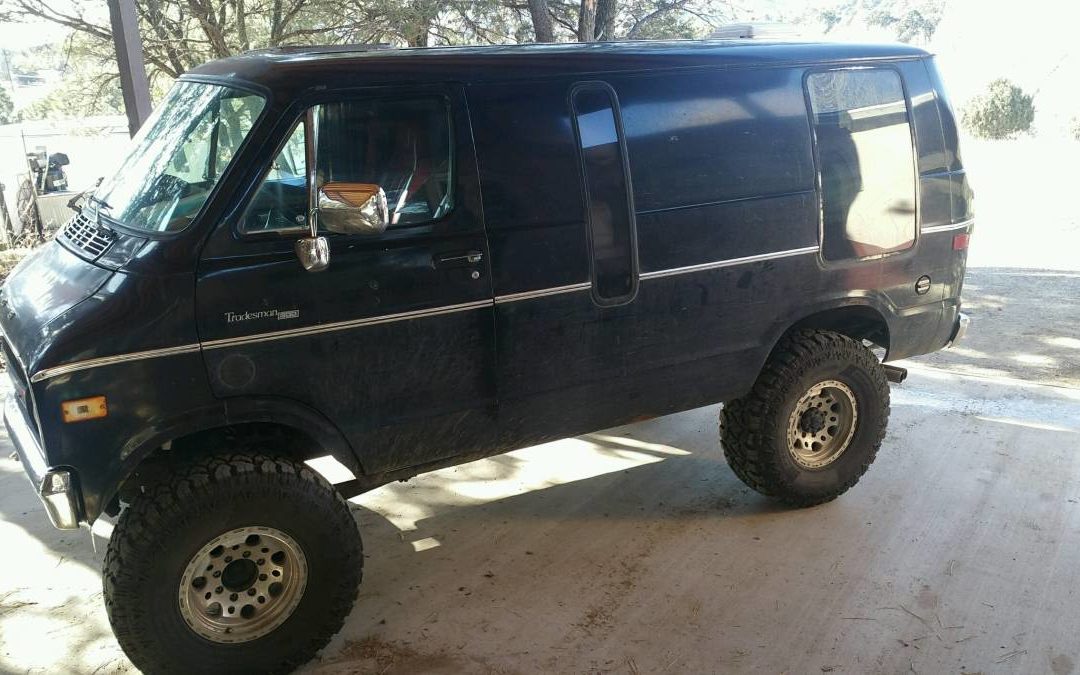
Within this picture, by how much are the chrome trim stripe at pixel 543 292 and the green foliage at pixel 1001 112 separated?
20833 mm

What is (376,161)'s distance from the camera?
3.49 metres

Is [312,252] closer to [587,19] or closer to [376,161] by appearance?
[376,161]

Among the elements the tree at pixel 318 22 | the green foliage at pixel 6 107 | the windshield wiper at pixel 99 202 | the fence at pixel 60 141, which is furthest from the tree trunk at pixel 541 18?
the green foliage at pixel 6 107

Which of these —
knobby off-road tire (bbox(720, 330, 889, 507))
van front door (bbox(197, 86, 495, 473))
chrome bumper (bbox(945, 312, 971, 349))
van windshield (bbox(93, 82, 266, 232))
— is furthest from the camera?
chrome bumper (bbox(945, 312, 971, 349))

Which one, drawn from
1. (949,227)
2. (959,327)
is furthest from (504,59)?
(959,327)

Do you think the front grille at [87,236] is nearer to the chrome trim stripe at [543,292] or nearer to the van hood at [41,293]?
the van hood at [41,293]

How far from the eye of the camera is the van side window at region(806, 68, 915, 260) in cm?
441

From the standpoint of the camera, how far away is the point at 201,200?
130 inches

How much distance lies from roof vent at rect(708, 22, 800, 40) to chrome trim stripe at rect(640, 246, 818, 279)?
4.07 ft

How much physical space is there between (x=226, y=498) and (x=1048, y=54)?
27.3 m

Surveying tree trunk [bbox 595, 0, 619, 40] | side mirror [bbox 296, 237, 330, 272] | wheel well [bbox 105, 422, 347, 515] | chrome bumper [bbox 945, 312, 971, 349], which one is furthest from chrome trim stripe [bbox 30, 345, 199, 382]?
tree trunk [bbox 595, 0, 619, 40]

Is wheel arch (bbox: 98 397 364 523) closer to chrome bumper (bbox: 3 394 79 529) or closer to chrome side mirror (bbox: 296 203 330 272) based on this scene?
chrome bumper (bbox: 3 394 79 529)

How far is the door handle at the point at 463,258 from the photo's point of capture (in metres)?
3.57

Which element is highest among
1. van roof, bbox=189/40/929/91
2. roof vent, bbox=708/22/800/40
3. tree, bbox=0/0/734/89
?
tree, bbox=0/0/734/89
